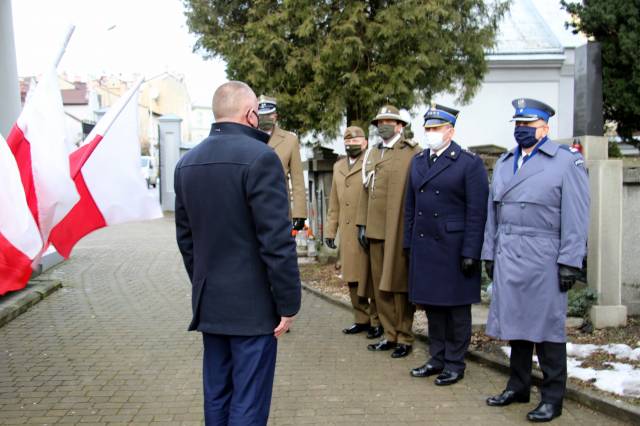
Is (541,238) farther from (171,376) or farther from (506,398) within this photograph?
(171,376)

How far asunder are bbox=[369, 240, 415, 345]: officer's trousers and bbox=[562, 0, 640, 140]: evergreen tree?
1228 cm

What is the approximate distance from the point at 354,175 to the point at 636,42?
39.4 ft

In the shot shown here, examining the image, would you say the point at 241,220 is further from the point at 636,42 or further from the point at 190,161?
the point at 636,42

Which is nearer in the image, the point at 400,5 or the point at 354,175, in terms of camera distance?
the point at 354,175

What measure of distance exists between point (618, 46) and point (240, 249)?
51.8 ft

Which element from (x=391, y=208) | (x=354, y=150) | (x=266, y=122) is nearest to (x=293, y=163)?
(x=266, y=122)

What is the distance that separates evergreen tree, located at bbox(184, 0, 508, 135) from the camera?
1120cm

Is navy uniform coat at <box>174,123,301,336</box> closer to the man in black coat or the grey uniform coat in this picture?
the man in black coat

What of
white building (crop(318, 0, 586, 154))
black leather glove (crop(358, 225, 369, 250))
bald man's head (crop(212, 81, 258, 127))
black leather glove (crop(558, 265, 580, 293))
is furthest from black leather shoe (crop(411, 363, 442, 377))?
white building (crop(318, 0, 586, 154))

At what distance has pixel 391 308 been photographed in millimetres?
6250

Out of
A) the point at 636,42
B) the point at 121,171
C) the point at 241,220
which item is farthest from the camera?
the point at 636,42

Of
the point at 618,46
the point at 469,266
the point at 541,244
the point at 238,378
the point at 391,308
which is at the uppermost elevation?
the point at 618,46

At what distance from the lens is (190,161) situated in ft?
11.3

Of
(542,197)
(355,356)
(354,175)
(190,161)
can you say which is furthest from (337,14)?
(190,161)
